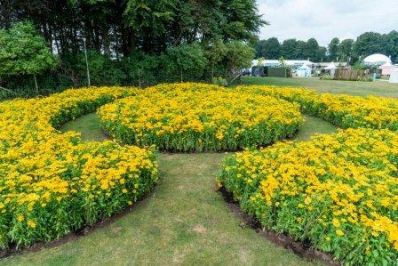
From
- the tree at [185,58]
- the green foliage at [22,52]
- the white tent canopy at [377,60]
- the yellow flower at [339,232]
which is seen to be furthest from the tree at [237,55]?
the white tent canopy at [377,60]

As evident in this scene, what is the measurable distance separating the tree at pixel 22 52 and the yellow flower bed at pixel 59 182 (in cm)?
649

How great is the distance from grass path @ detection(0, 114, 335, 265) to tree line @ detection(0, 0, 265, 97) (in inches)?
361

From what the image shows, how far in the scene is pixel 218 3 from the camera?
692 inches

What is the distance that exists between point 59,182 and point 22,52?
924 centimetres

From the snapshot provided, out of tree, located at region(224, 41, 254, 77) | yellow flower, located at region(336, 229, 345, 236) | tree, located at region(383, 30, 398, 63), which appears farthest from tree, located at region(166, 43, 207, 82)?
tree, located at region(383, 30, 398, 63)

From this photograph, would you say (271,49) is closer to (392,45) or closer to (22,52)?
(392,45)

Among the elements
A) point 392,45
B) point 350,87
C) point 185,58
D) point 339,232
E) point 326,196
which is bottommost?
point 350,87

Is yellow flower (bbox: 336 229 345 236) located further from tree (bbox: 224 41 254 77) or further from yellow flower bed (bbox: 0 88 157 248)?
tree (bbox: 224 41 254 77)

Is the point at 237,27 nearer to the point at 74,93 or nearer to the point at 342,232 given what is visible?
the point at 74,93

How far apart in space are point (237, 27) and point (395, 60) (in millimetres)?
77535

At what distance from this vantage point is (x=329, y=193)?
3.19 meters

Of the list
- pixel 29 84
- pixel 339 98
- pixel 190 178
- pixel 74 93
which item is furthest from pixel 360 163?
pixel 29 84

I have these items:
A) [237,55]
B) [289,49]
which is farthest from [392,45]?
[237,55]

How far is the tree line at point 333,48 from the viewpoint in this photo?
81.0 metres
